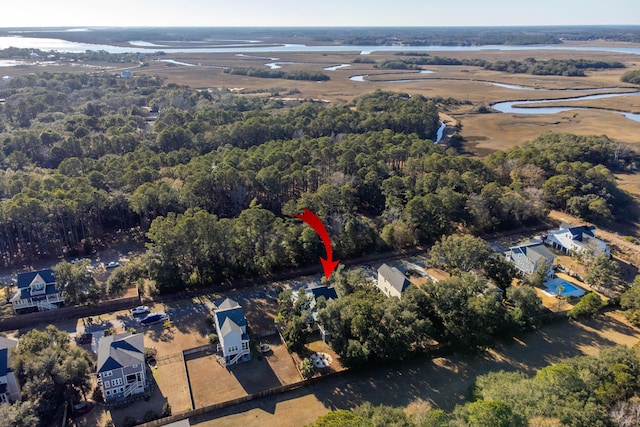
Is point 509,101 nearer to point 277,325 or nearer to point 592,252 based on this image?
point 592,252

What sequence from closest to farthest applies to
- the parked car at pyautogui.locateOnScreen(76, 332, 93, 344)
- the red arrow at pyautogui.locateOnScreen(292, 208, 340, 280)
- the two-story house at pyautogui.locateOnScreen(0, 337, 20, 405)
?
the two-story house at pyautogui.locateOnScreen(0, 337, 20, 405) → the parked car at pyautogui.locateOnScreen(76, 332, 93, 344) → the red arrow at pyautogui.locateOnScreen(292, 208, 340, 280)

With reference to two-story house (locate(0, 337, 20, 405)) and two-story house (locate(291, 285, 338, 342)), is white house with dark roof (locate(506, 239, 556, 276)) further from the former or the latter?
two-story house (locate(0, 337, 20, 405))

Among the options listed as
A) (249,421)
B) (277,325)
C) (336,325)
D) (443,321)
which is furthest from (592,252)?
(249,421)

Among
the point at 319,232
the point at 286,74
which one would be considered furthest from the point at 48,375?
the point at 286,74

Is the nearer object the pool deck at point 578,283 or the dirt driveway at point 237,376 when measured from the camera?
the dirt driveway at point 237,376

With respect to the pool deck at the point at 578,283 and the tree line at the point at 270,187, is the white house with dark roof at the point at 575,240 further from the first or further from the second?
the tree line at the point at 270,187

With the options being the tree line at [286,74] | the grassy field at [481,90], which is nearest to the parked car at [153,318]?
the grassy field at [481,90]

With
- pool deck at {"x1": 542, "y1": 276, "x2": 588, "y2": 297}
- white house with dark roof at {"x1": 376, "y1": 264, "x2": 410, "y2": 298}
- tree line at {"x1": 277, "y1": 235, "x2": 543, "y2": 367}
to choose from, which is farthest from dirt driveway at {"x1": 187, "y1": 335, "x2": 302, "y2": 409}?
pool deck at {"x1": 542, "y1": 276, "x2": 588, "y2": 297}
